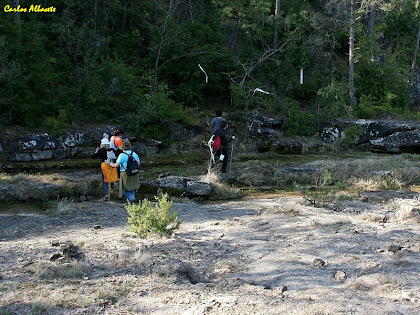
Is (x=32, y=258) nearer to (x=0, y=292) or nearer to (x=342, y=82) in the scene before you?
(x=0, y=292)

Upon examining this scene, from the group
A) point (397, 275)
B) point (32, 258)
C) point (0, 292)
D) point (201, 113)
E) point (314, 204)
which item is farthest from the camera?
point (201, 113)

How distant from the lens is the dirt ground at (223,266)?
4.72 m

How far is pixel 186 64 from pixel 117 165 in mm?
14052

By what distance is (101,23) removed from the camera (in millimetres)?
25469

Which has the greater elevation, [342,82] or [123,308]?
[342,82]

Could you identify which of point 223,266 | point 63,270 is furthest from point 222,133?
point 63,270

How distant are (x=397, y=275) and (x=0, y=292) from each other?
4.69 metres

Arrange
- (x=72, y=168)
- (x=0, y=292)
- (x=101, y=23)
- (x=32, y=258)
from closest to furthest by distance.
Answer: (x=0, y=292) < (x=32, y=258) < (x=72, y=168) < (x=101, y=23)

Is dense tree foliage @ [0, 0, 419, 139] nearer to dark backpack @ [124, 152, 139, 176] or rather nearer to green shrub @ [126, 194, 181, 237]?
dark backpack @ [124, 152, 139, 176]

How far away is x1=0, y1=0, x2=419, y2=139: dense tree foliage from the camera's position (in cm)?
1975

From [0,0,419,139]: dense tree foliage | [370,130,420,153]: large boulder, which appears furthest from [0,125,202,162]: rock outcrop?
[370,130,420,153]: large boulder

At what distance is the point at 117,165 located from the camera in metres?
10.8

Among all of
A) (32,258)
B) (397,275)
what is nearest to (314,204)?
(397,275)

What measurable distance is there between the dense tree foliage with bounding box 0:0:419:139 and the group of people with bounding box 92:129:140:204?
8085 millimetres
